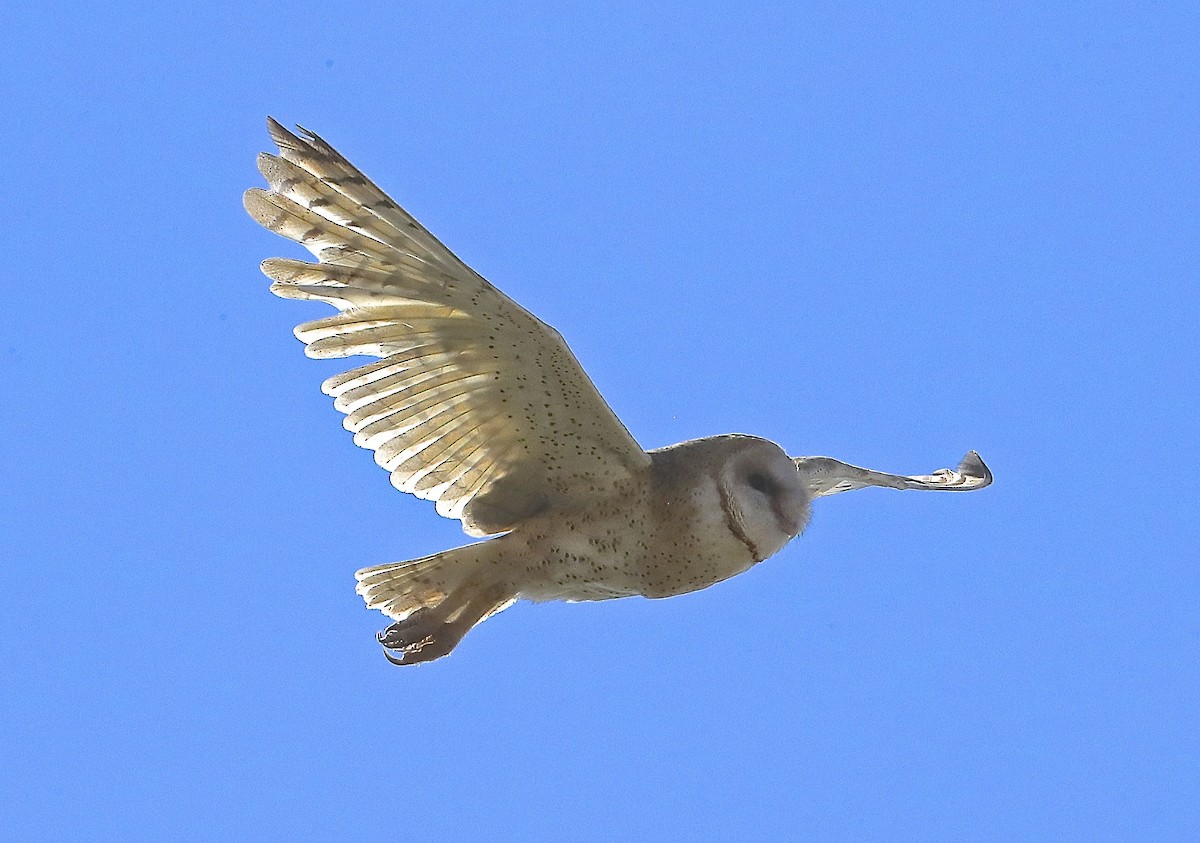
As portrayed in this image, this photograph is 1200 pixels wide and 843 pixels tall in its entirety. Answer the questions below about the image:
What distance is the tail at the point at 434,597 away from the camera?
16.3 ft

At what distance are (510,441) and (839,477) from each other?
129 centimetres

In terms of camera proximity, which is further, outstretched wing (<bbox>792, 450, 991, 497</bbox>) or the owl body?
outstretched wing (<bbox>792, 450, 991, 497</bbox>)

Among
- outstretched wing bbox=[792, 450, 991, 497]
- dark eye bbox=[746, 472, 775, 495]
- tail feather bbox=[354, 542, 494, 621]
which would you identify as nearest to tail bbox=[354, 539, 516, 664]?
tail feather bbox=[354, 542, 494, 621]

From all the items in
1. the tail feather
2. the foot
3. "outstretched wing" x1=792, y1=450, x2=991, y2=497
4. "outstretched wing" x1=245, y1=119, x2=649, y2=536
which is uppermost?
"outstretched wing" x1=245, y1=119, x2=649, y2=536

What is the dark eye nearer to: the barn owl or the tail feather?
the barn owl

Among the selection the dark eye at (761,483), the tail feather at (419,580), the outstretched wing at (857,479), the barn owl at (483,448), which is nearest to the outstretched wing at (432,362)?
the barn owl at (483,448)

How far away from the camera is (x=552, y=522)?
16.3ft

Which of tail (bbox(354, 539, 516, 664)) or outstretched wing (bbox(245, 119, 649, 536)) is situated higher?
outstretched wing (bbox(245, 119, 649, 536))

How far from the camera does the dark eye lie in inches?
187

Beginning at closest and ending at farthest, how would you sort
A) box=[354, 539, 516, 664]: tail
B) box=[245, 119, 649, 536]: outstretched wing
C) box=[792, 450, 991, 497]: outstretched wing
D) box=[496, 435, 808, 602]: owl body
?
box=[245, 119, 649, 536]: outstretched wing, box=[496, 435, 808, 602]: owl body, box=[354, 539, 516, 664]: tail, box=[792, 450, 991, 497]: outstretched wing

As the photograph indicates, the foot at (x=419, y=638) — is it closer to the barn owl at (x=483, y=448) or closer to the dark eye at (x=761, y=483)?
the barn owl at (x=483, y=448)

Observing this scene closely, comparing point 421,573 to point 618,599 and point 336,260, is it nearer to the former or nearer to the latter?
point 618,599

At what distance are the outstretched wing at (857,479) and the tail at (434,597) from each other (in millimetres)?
1232

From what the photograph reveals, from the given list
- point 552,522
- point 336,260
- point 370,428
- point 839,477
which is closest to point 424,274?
point 336,260
